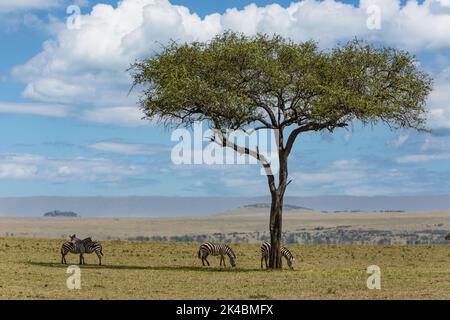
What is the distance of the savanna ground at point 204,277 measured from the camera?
30.7 m

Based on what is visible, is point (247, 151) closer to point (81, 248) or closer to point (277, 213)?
point (277, 213)

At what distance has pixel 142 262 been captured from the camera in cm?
5266

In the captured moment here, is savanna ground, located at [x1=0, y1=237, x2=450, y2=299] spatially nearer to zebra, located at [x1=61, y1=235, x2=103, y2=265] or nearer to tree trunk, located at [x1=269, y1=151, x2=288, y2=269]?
zebra, located at [x1=61, y1=235, x2=103, y2=265]

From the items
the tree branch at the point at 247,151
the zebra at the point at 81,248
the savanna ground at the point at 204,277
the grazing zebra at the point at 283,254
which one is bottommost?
the savanna ground at the point at 204,277

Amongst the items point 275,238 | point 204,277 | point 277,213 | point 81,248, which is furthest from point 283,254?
point 81,248

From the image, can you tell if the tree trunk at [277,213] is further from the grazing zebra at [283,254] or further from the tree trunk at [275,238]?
the grazing zebra at [283,254]

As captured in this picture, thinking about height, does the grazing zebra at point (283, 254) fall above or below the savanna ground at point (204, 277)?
above

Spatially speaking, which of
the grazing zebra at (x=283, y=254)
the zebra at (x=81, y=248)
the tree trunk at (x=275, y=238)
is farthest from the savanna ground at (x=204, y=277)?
the grazing zebra at (x=283, y=254)

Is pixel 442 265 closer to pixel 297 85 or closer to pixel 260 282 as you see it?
pixel 297 85

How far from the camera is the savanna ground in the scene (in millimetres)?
30734

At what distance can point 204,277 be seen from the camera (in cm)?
3941

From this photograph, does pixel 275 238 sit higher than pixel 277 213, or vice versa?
pixel 277 213
